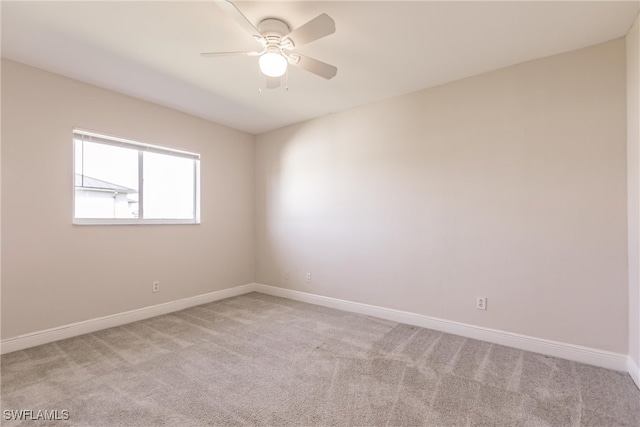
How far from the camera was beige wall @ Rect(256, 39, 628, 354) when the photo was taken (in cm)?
225

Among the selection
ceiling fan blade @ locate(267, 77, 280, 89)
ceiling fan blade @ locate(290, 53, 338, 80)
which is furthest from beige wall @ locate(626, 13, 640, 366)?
ceiling fan blade @ locate(267, 77, 280, 89)

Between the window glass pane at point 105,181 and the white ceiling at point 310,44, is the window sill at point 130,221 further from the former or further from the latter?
the white ceiling at point 310,44

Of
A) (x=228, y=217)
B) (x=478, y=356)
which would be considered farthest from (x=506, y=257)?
(x=228, y=217)

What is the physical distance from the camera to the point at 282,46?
6.87ft

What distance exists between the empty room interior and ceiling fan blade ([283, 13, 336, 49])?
1 cm

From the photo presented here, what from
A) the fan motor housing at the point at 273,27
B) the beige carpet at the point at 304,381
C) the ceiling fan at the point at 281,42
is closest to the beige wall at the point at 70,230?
the beige carpet at the point at 304,381

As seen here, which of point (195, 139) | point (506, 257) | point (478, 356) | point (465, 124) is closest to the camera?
point (478, 356)

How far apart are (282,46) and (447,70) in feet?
5.15

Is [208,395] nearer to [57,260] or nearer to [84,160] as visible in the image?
[57,260]

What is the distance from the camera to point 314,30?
5.91 feet

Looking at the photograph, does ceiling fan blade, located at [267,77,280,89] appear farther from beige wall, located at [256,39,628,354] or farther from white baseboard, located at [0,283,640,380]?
white baseboard, located at [0,283,640,380]

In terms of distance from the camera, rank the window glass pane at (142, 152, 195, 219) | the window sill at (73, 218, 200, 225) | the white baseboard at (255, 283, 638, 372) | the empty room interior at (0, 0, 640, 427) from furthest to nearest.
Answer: the window glass pane at (142, 152, 195, 219) → the window sill at (73, 218, 200, 225) → the white baseboard at (255, 283, 638, 372) → the empty room interior at (0, 0, 640, 427)

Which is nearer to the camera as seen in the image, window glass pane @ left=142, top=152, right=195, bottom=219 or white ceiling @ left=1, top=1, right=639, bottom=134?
white ceiling @ left=1, top=1, right=639, bottom=134

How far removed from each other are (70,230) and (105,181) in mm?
609
